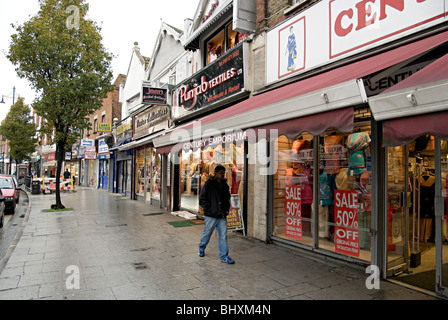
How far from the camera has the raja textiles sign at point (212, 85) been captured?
27.2 ft

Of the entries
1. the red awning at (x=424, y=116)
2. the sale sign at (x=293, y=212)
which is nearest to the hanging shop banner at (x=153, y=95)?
the sale sign at (x=293, y=212)

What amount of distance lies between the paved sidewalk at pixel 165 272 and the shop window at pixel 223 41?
610cm

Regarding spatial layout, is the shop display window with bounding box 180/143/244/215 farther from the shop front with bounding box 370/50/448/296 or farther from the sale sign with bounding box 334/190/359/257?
the shop front with bounding box 370/50/448/296

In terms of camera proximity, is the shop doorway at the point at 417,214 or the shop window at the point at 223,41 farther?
the shop window at the point at 223,41

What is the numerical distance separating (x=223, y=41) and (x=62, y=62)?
687cm

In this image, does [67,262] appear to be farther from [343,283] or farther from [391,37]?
[391,37]

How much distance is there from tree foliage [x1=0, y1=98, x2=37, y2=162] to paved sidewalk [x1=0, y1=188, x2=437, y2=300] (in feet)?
100

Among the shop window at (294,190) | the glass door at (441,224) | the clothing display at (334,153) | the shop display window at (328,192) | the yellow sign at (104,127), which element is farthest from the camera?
the yellow sign at (104,127)

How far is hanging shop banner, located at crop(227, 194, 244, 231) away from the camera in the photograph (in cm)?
752

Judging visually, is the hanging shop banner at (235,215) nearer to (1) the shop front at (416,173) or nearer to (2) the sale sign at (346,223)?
(2) the sale sign at (346,223)

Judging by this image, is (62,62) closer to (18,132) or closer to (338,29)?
(338,29)

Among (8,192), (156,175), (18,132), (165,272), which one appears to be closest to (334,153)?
(165,272)

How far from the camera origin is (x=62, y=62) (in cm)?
1239
